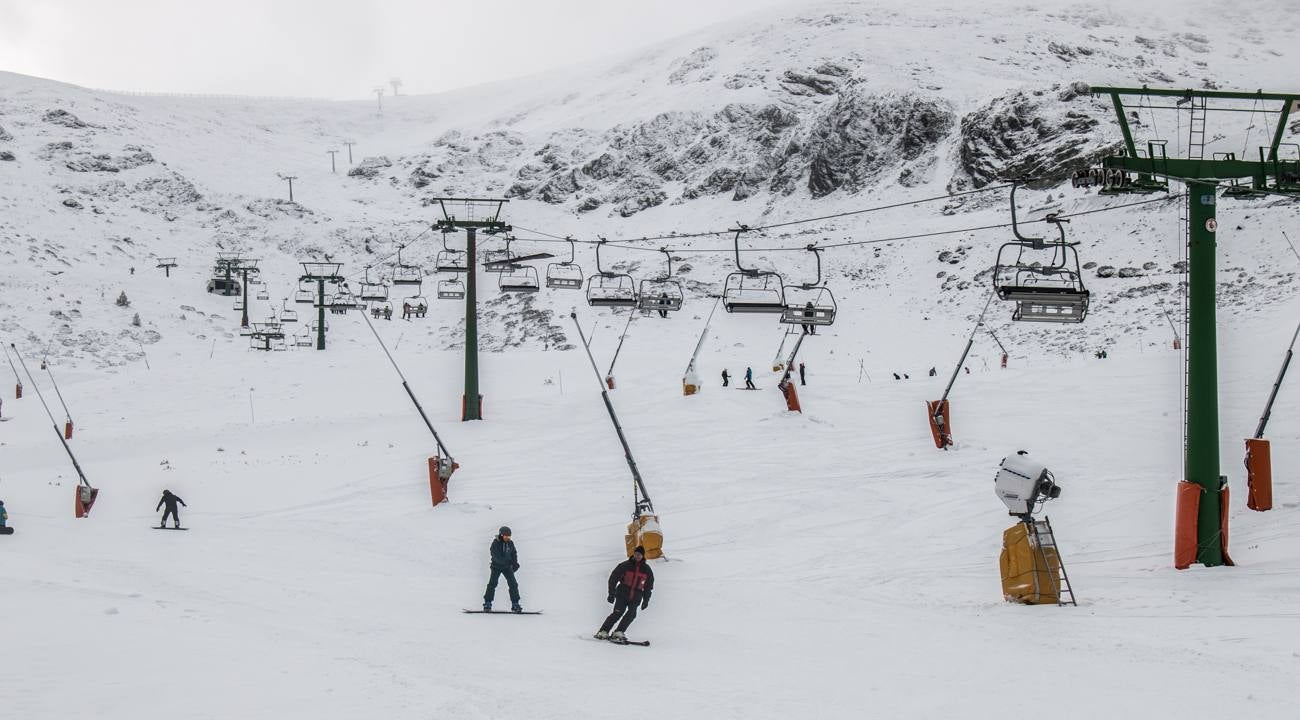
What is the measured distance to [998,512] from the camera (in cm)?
2066

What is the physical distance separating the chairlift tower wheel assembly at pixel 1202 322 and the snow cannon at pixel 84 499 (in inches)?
915

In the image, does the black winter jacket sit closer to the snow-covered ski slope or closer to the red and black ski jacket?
the snow-covered ski slope

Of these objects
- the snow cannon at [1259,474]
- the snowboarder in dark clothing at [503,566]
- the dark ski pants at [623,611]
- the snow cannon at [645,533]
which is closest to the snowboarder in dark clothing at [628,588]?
the dark ski pants at [623,611]

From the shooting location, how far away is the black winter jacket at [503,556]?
13.8m

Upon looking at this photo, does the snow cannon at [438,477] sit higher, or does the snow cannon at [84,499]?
the snow cannon at [438,477]

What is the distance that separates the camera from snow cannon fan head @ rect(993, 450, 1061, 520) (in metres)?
13.8

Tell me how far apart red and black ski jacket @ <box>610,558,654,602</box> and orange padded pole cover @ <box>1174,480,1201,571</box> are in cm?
887

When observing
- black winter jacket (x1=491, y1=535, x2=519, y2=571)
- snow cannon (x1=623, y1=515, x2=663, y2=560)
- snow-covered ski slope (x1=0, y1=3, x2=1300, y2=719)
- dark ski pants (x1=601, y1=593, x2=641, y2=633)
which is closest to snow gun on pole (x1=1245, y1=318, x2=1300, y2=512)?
snow-covered ski slope (x1=0, y1=3, x2=1300, y2=719)

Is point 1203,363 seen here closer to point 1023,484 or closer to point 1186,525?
point 1186,525

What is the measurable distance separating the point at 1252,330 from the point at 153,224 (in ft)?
262

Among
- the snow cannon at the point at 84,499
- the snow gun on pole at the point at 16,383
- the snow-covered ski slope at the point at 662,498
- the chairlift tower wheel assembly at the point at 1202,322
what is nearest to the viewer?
the snow-covered ski slope at the point at 662,498

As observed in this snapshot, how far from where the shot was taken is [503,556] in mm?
13820

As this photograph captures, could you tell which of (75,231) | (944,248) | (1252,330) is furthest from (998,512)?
(75,231)

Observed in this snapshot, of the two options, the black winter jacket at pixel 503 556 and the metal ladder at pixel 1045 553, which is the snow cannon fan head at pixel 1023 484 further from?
the black winter jacket at pixel 503 556
